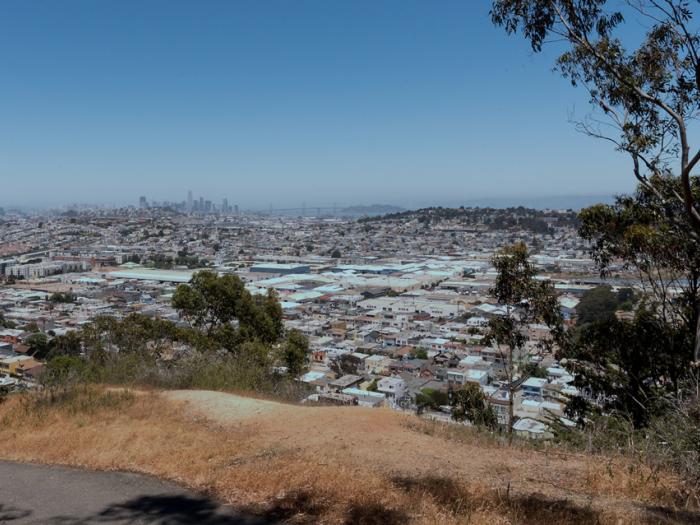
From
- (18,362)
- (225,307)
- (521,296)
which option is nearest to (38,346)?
(18,362)

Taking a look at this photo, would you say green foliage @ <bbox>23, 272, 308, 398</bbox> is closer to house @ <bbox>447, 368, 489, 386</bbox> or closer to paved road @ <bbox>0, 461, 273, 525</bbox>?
paved road @ <bbox>0, 461, 273, 525</bbox>

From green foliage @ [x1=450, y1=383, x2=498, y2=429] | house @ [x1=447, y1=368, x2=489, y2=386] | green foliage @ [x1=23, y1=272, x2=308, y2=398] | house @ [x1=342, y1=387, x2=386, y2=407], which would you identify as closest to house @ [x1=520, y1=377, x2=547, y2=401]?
house @ [x1=447, y1=368, x2=489, y2=386]

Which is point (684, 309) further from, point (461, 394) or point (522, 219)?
point (522, 219)

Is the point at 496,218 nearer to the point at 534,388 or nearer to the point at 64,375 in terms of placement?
the point at 534,388

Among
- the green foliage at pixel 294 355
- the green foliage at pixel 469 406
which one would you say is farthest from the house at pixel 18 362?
the green foliage at pixel 469 406

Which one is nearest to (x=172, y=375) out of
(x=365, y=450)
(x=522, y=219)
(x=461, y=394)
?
(x=365, y=450)
